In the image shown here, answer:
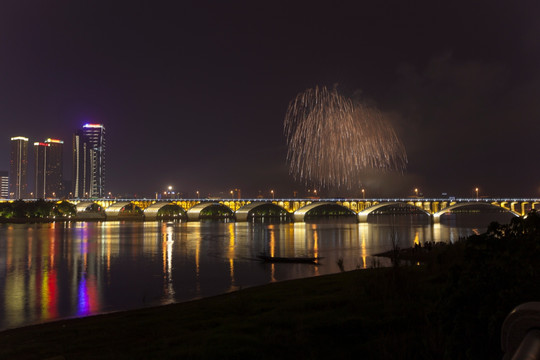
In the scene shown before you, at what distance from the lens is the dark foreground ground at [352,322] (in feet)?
25.3

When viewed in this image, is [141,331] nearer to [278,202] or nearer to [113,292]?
[113,292]

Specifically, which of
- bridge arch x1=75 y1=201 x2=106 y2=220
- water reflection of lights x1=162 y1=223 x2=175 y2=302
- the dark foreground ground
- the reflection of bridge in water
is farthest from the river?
bridge arch x1=75 y1=201 x2=106 y2=220

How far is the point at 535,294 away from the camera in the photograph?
7434 mm

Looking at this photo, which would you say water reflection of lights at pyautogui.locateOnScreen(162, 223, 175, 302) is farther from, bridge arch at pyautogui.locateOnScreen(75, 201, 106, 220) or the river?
bridge arch at pyautogui.locateOnScreen(75, 201, 106, 220)

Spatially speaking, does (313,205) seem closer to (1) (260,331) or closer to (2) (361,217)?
(2) (361,217)

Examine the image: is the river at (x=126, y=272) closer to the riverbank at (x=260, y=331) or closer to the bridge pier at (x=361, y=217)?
the riverbank at (x=260, y=331)

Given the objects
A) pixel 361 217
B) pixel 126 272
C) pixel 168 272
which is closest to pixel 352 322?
pixel 168 272

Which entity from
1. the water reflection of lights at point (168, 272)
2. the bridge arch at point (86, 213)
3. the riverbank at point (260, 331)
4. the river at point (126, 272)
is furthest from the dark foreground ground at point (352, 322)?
the bridge arch at point (86, 213)

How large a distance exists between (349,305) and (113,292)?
62.3ft

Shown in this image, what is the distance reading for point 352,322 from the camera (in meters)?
12.6

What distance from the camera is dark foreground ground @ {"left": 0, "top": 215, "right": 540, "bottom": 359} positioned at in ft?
25.3

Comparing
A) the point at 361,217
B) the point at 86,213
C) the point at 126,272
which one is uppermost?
the point at 86,213

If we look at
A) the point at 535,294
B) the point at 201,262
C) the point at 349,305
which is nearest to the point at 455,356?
the point at 535,294

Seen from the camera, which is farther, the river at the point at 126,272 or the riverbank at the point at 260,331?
the river at the point at 126,272
